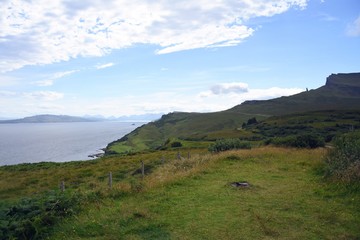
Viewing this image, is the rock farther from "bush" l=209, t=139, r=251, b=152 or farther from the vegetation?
"bush" l=209, t=139, r=251, b=152

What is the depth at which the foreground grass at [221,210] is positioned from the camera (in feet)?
34.9

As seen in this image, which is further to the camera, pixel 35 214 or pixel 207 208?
pixel 207 208

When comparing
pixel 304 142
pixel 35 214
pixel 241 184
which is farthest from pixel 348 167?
pixel 304 142

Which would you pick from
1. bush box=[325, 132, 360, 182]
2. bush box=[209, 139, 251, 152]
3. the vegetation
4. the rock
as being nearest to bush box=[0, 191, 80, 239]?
the vegetation

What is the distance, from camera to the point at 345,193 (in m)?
14.3

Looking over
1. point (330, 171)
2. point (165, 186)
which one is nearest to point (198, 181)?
point (165, 186)

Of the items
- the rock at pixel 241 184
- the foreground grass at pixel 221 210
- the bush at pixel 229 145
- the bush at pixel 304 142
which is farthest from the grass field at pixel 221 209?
the bush at pixel 229 145

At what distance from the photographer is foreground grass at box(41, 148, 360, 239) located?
10.6 metres

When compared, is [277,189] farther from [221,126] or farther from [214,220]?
[221,126]

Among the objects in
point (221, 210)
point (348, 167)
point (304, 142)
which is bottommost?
point (304, 142)

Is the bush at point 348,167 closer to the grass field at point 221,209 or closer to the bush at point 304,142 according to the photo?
the grass field at point 221,209

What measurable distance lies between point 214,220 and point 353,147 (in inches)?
428

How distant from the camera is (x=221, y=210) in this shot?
1280 cm

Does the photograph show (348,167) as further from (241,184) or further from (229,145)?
(229,145)
